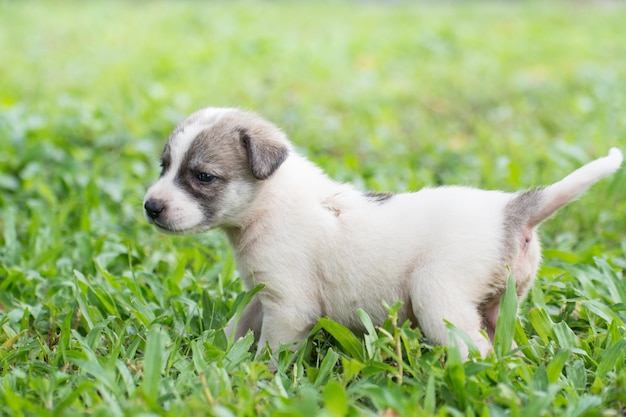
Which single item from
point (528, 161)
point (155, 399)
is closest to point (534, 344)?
point (155, 399)

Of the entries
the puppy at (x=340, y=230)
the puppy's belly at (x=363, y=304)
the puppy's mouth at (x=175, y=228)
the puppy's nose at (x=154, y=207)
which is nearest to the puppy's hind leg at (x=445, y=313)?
the puppy at (x=340, y=230)

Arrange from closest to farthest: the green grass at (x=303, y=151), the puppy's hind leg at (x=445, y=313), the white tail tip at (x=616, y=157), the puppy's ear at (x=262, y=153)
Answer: the green grass at (x=303, y=151)
the puppy's hind leg at (x=445, y=313)
the white tail tip at (x=616, y=157)
the puppy's ear at (x=262, y=153)

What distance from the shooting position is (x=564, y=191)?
3.50 m

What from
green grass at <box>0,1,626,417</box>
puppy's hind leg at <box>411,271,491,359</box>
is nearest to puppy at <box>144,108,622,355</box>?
puppy's hind leg at <box>411,271,491,359</box>

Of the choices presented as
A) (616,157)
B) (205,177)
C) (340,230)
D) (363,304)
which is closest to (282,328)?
(363,304)

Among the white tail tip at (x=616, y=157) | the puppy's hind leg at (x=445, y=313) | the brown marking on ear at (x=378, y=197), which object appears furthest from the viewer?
the brown marking on ear at (x=378, y=197)

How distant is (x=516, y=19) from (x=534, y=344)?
10.8 metres

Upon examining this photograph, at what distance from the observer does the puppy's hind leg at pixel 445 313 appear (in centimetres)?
342

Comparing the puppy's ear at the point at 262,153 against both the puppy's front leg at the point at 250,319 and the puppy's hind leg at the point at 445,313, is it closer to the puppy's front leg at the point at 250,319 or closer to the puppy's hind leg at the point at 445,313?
the puppy's front leg at the point at 250,319

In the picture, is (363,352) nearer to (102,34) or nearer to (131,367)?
(131,367)

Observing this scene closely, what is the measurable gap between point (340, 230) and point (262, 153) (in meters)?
0.48

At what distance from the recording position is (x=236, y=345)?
3572 mm

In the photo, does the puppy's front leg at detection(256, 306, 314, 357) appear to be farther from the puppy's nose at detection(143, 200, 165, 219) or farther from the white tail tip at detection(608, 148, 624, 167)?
the white tail tip at detection(608, 148, 624, 167)

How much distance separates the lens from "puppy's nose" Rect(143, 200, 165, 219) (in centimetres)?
372
